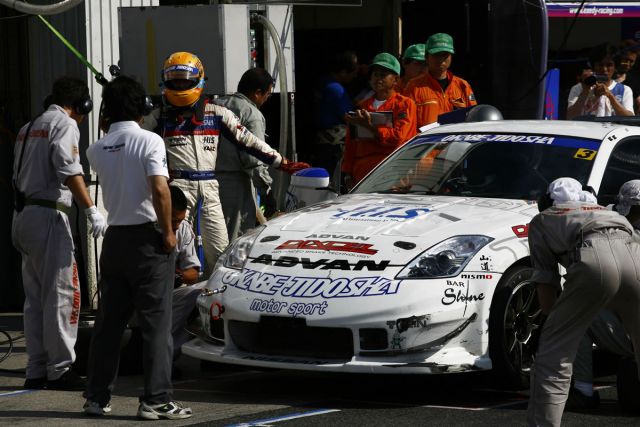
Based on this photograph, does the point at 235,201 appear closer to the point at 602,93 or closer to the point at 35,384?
the point at 35,384

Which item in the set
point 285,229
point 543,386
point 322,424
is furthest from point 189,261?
point 543,386

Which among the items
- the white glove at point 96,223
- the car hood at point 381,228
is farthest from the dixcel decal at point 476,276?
the white glove at point 96,223

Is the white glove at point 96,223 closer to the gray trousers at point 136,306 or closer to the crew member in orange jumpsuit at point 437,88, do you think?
the gray trousers at point 136,306

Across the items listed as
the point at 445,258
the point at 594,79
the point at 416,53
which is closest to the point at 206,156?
the point at 445,258

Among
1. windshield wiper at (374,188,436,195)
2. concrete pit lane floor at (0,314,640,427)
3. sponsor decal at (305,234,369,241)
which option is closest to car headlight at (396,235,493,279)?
sponsor decal at (305,234,369,241)

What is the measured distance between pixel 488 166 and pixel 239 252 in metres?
1.76

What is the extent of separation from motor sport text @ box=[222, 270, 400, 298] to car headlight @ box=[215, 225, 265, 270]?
24 centimetres

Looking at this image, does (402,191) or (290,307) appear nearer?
(290,307)

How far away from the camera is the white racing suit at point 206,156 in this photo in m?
9.05

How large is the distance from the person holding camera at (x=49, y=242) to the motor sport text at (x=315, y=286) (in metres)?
1.14

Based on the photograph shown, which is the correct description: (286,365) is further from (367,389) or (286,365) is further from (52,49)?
(52,49)

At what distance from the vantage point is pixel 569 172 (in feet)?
27.0

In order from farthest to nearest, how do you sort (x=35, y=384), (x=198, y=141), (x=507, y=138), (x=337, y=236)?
1. (x=198, y=141)
2. (x=507, y=138)
3. (x=35, y=384)
4. (x=337, y=236)

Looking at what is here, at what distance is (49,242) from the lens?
793 centimetres
